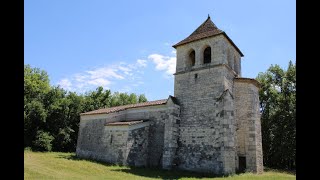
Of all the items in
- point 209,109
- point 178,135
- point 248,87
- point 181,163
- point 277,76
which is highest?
point 277,76

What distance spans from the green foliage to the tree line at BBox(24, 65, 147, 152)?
71.0ft

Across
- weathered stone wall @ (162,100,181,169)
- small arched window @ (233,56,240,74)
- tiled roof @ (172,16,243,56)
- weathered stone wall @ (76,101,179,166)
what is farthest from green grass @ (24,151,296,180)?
tiled roof @ (172,16,243,56)

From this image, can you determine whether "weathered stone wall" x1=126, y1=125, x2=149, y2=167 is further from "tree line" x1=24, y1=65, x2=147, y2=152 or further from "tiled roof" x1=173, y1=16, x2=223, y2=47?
"tree line" x1=24, y1=65, x2=147, y2=152

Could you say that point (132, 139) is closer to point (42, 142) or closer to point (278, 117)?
point (42, 142)

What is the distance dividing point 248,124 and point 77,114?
23.6m

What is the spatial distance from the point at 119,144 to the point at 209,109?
280 inches

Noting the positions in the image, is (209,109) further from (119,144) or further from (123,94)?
(123,94)

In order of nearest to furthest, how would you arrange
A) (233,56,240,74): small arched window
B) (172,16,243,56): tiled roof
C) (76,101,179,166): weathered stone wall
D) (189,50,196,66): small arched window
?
(76,101,179,166): weathered stone wall
(172,16,243,56): tiled roof
(189,50,196,66): small arched window
(233,56,240,74): small arched window

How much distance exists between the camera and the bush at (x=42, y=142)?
3162cm

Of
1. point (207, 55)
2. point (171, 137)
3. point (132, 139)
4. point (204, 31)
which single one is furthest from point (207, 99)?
point (132, 139)

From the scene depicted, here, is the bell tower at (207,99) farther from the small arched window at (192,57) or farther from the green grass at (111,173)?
the green grass at (111,173)

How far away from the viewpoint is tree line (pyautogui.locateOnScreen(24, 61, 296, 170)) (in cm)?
2905

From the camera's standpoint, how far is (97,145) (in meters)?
24.9
